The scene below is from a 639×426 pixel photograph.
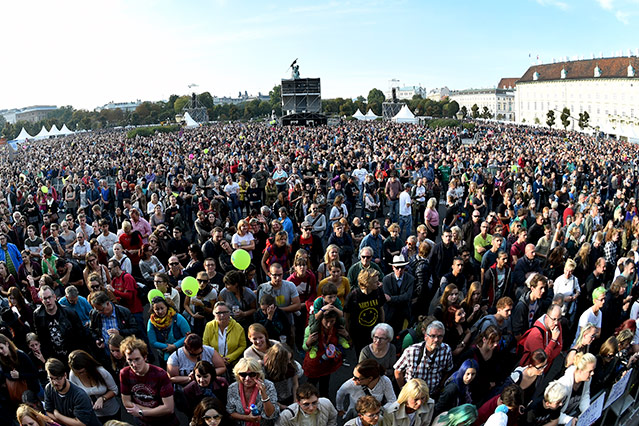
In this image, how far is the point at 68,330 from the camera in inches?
169

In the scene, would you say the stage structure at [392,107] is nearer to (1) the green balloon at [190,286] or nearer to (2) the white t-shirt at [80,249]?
(2) the white t-shirt at [80,249]

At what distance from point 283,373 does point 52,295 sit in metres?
2.47

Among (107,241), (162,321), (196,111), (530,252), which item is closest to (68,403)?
(162,321)

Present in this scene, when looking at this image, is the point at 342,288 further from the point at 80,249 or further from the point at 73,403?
the point at 80,249

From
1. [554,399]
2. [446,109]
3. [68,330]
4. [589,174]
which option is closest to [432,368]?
[554,399]

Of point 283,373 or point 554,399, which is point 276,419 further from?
point 554,399

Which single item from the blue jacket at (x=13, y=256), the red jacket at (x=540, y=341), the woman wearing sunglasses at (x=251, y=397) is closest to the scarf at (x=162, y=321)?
the woman wearing sunglasses at (x=251, y=397)

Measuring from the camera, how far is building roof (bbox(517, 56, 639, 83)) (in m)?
75.0

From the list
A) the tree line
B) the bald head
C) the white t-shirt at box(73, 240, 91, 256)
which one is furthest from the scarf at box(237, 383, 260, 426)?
the tree line

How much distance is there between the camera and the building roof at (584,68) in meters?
75.0

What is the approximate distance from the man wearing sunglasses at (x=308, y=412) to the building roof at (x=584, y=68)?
89894 mm

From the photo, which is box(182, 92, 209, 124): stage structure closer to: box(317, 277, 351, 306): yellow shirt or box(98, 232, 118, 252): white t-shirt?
box(98, 232, 118, 252): white t-shirt

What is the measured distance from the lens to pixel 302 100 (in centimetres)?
5678

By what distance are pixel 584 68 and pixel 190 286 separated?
9970 centimetres
